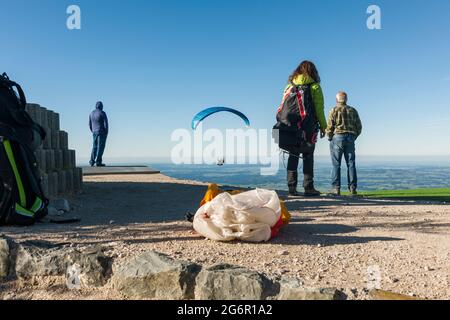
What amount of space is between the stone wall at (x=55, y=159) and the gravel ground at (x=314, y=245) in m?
0.88

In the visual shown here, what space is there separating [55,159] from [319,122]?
469 centimetres

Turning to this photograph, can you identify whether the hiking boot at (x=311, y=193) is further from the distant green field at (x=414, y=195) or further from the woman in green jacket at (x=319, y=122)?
the distant green field at (x=414, y=195)

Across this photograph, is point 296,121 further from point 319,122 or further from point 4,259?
point 4,259

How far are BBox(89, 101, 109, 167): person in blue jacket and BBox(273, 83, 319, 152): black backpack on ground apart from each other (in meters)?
8.70

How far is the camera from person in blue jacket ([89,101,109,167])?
14484 millimetres

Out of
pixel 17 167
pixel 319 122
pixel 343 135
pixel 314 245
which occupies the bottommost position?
pixel 314 245

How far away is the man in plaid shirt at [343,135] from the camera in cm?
885

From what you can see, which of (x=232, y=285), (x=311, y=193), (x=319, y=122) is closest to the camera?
(x=232, y=285)

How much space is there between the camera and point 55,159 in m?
7.35

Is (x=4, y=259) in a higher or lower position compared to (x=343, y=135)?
lower

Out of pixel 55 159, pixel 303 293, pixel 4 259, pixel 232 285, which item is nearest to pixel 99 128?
pixel 55 159
